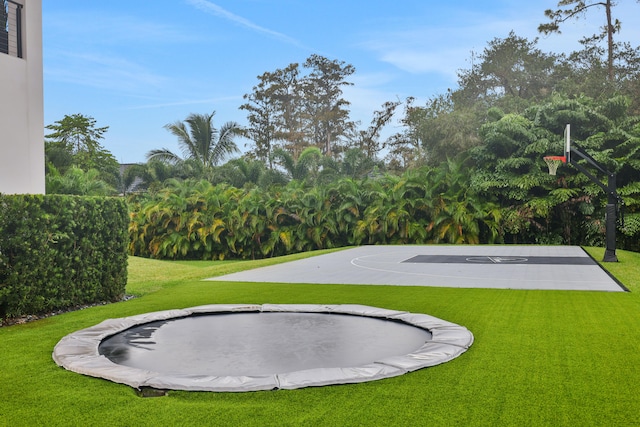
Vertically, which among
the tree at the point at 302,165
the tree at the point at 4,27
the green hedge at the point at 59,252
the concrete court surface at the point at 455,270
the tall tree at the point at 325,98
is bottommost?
the concrete court surface at the point at 455,270

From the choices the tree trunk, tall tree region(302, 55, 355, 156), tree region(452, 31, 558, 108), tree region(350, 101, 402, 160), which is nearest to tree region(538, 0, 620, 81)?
the tree trunk

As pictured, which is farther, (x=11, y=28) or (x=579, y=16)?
(x=579, y=16)

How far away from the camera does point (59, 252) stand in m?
5.92

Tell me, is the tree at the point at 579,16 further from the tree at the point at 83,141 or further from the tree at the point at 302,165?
the tree at the point at 83,141

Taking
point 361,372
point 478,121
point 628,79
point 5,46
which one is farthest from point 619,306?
point 628,79

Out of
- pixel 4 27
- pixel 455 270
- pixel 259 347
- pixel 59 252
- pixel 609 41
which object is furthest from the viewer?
pixel 609 41

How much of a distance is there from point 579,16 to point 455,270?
62.7 ft

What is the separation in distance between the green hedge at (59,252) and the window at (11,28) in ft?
8.91

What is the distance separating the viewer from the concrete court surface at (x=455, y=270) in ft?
26.2

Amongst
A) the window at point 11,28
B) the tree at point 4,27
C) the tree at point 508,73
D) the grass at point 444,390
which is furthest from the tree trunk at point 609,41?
the tree at point 4,27

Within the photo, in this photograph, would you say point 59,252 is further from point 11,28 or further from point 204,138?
Result: point 204,138

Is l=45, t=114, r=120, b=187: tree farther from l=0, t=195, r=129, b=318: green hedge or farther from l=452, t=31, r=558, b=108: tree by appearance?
l=0, t=195, r=129, b=318: green hedge

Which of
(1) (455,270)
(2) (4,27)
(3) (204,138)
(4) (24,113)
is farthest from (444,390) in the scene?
(3) (204,138)

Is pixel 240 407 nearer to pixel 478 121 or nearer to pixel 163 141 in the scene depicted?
pixel 478 121
